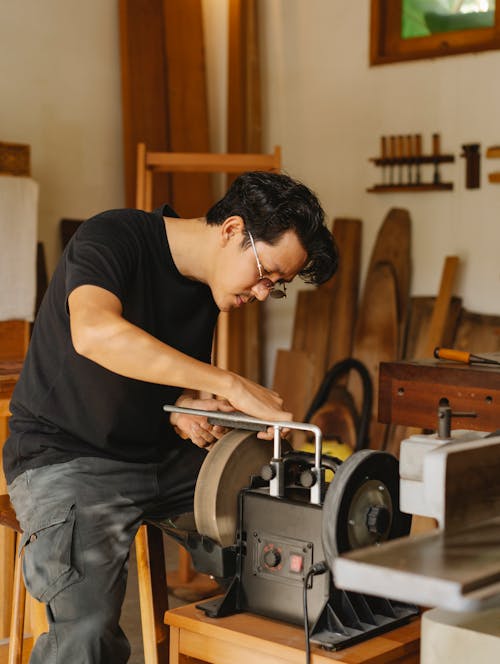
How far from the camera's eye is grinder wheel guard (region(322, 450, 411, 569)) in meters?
1.75

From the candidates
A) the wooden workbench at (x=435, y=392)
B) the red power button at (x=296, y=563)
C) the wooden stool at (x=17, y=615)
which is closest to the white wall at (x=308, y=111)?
the wooden workbench at (x=435, y=392)

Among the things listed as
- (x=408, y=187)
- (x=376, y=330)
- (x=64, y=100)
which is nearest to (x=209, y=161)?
(x=64, y=100)

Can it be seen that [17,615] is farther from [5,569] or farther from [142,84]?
[142,84]

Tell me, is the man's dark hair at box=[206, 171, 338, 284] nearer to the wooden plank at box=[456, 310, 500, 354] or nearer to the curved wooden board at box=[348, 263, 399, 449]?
the wooden plank at box=[456, 310, 500, 354]

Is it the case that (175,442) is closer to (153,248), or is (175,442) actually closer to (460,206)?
(153,248)

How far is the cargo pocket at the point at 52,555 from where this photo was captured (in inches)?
82.4

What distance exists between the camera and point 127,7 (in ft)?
16.0

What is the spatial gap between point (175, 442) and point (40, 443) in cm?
37

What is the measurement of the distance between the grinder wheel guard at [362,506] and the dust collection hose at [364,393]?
2840mm

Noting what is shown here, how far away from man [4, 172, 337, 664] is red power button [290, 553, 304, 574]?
0.92 feet

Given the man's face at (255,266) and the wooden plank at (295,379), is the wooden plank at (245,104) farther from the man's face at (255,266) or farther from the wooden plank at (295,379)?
the man's face at (255,266)

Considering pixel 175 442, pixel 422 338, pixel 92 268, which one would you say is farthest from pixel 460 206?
pixel 92 268

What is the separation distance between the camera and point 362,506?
5.97ft

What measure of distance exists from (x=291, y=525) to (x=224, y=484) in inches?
6.7
